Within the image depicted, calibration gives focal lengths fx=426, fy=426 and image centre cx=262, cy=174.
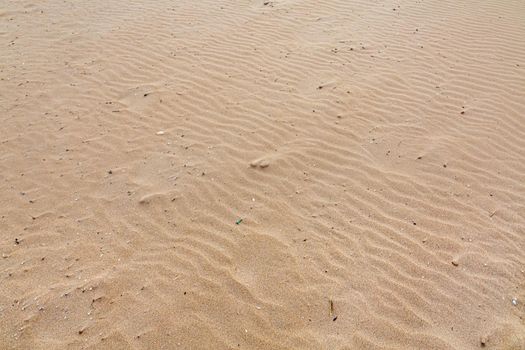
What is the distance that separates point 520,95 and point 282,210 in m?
3.75

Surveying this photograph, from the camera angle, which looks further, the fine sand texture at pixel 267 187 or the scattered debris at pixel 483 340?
the fine sand texture at pixel 267 187

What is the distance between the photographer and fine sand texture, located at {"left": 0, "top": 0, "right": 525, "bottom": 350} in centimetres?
317

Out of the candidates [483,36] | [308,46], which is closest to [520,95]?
[483,36]

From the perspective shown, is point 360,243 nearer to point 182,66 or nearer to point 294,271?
point 294,271

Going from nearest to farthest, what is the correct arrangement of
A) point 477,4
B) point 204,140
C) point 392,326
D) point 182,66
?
point 392,326 → point 204,140 → point 182,66 → point 477,4

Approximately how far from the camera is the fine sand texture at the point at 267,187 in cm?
317

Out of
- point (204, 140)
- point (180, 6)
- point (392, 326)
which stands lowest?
point (392, 326)

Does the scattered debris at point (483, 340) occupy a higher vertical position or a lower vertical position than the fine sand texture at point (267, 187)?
lower

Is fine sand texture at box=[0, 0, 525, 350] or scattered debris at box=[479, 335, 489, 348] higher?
fine sand texture at box=[0, 0, 525, 350]

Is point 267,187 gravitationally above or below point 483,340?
above

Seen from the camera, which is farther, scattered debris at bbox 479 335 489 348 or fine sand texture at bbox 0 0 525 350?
fine sand texture at bbox 0 0 525 350

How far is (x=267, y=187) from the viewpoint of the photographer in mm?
4258

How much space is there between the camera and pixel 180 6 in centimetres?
827

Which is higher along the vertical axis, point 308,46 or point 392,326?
point 308,46
